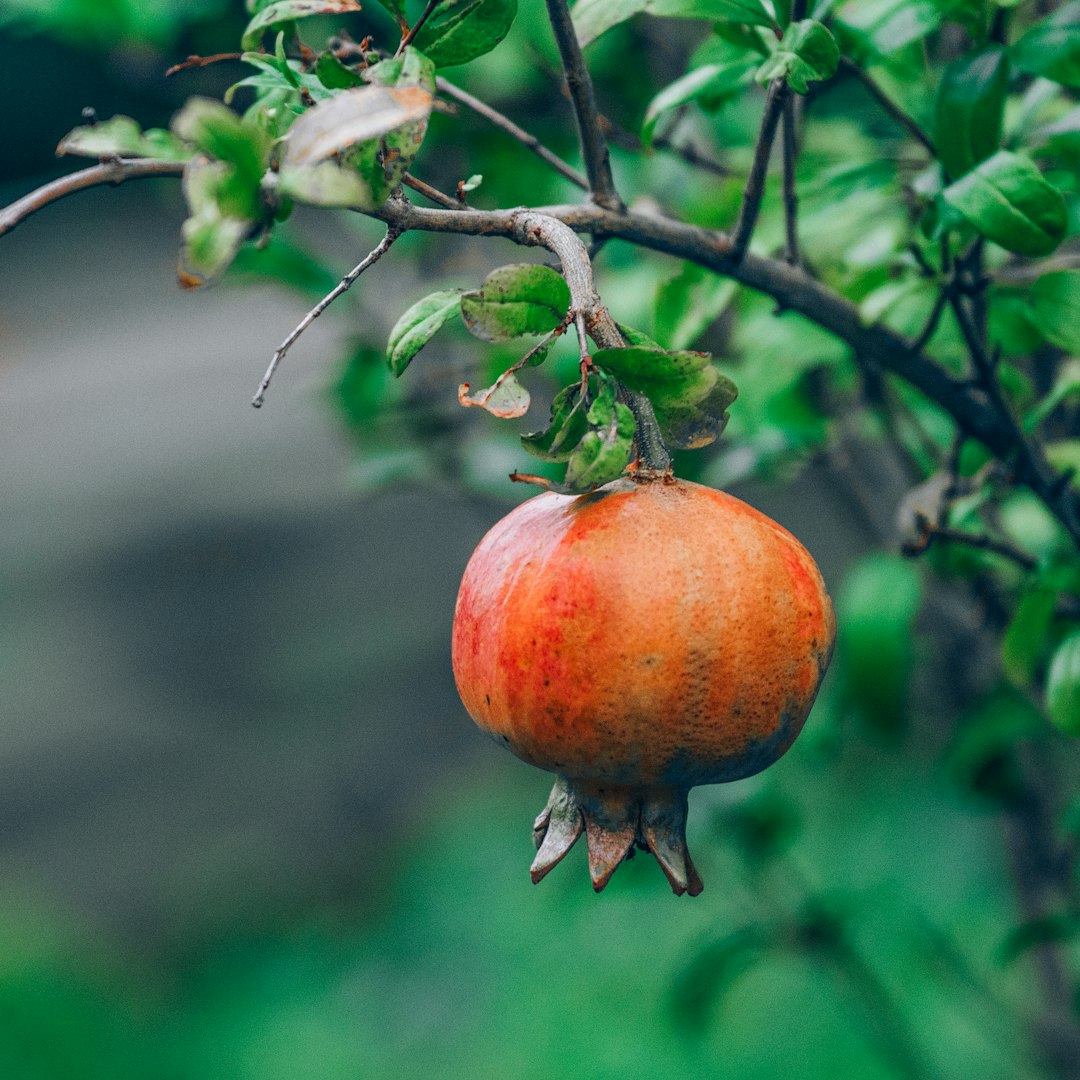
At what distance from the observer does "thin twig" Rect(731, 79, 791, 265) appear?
565mm

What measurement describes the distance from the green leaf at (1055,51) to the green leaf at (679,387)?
344 millimetres

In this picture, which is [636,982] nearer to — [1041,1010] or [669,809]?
[1041,1010]

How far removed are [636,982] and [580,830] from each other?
1954 millimetres

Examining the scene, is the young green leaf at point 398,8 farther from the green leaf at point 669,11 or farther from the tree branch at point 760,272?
the green leaf at point 669,11

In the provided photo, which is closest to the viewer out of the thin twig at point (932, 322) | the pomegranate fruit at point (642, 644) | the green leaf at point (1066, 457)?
the pomegranate fruit at point (642, 644)

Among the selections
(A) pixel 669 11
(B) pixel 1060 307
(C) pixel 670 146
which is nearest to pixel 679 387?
(A) pixel 669 11

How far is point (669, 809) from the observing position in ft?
1.61

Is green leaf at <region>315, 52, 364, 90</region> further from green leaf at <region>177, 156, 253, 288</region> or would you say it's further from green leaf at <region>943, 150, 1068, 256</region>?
green leaf at <region>943, 150, 1068, 256</region>

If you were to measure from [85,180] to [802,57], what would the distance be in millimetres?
336

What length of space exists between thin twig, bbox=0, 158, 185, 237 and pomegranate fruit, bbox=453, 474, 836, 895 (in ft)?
0.65

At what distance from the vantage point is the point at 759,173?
0.58m

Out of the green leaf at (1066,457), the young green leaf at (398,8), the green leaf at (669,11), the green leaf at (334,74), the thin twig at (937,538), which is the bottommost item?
the green leaf at (1066,457)

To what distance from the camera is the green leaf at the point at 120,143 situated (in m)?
0.43

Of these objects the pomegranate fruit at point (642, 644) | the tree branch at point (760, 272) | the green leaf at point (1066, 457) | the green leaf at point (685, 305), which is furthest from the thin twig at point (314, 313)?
the green leaf at point (1066, 457)
